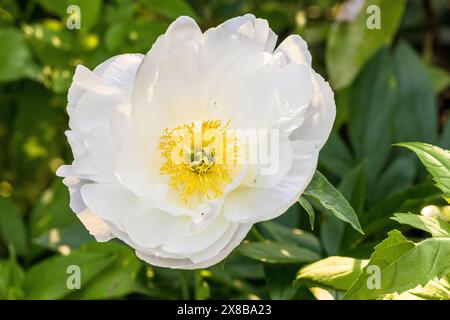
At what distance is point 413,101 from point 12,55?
0.62m

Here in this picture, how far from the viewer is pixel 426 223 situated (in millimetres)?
683

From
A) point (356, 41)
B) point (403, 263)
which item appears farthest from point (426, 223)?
point (356, 41)

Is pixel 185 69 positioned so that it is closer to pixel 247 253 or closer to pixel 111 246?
pixel 247 253

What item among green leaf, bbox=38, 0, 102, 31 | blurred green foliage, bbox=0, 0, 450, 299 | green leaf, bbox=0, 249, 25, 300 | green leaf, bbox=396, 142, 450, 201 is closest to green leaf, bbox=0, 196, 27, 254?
blurred green foliage, bbox=0, 0, 450, 299

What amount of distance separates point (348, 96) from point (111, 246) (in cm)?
43

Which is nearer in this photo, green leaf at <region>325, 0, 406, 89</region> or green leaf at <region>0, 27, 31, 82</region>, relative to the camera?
green leaf at <region>0, 27, 31, 82</region>

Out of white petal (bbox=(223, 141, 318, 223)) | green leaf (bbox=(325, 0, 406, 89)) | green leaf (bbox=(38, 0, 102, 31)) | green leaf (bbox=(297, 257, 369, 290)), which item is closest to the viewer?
white petal (bbox=(223, 141, 318, 223))

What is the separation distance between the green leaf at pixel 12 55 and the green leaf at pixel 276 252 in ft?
1.56

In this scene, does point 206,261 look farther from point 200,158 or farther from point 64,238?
point 64,238

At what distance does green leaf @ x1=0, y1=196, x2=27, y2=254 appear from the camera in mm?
1065

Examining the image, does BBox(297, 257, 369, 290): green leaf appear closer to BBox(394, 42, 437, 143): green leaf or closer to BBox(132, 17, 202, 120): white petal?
BBox(132, 17, 202, 120): white petal

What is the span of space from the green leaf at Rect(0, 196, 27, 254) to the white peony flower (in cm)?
40

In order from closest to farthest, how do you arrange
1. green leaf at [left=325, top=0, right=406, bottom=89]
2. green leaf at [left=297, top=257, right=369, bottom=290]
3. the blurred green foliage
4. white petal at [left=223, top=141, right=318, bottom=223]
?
white petal at [left=223, top=141, right=318, bottom=223]
green leaf at [left=297, top=257, right=369, bottom=290]
the blurred green foliage
green leaf at [left=325, top=0, right=406, bottom=89]
